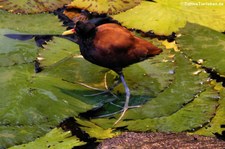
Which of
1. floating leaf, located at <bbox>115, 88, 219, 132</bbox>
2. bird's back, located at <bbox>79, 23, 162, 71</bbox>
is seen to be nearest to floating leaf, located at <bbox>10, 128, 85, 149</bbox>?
floating leaf, located at <bbox>115, 88, 219, 132</bbox>

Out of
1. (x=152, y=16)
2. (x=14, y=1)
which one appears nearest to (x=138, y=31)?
(x=152, y=16)

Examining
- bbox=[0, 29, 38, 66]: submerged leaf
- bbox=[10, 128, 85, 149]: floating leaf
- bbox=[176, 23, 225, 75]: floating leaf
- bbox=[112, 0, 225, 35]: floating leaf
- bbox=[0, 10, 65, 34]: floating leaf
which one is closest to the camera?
bbox=[10, 128, 85, 149]: floating leaf

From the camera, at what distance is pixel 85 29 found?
8.34 feet

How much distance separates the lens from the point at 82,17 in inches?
141

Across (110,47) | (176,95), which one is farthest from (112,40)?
(176,95)

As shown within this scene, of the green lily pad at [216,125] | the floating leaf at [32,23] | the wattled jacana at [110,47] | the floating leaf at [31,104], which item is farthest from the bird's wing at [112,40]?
the floating leaf at [32,23]

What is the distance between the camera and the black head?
2.54 metres

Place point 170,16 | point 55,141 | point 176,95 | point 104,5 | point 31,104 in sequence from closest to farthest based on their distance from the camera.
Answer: point 55,141 → point 31,104 → point 176,95 → point 170,16 → point 104,5

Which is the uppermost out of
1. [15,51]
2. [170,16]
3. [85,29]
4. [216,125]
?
[85,29]

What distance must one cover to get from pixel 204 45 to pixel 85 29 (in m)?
0.97

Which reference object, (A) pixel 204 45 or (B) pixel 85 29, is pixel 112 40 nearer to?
(B) pixel 85 29

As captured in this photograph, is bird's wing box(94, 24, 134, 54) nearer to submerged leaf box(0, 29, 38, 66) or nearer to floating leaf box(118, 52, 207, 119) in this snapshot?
floating leaf box(118, 52, 207, 119)

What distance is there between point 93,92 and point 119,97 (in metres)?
0.15

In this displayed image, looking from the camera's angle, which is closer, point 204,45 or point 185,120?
point 185,120
